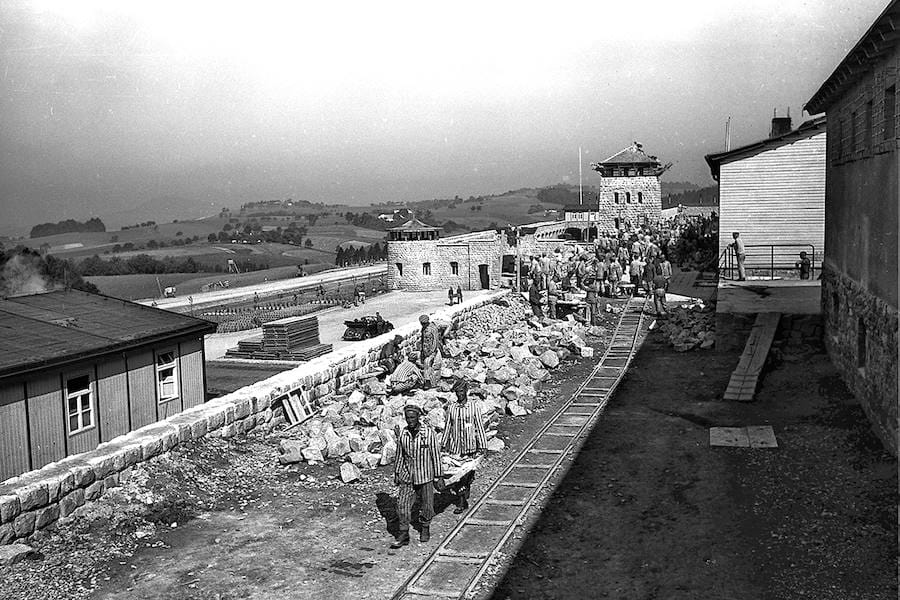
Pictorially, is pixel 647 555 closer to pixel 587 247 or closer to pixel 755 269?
pixel 755 269

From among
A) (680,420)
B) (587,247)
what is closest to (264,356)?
(680,420)

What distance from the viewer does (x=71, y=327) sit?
14.1 metres

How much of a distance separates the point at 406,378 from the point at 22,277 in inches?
744

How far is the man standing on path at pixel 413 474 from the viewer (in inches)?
362

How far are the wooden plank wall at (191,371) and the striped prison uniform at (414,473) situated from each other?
7861mm

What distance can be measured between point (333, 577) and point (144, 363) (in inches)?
308

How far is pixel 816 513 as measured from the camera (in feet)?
32.7

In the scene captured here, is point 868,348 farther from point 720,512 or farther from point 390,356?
point 390,356

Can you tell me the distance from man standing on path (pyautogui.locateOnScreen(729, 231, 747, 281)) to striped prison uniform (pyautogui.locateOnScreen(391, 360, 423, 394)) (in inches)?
546

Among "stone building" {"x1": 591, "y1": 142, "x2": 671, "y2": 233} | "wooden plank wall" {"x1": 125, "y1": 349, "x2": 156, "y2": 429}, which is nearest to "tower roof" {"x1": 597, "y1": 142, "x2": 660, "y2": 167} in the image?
"stone building" {"x1": 591, "y1": 142, "x2": 671, "y2": 233}

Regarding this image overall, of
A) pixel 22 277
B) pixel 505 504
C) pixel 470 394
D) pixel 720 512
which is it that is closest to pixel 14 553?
pixel 505 504

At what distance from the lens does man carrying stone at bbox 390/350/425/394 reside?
1524 centimetres

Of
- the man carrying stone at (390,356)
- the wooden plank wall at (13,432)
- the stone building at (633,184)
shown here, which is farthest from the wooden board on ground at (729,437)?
the stone building at (633,184)

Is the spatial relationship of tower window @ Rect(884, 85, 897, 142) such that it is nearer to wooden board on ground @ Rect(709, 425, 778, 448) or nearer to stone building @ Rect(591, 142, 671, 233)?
wooden board on ground @ Rect(709, 425, 778, 448)
